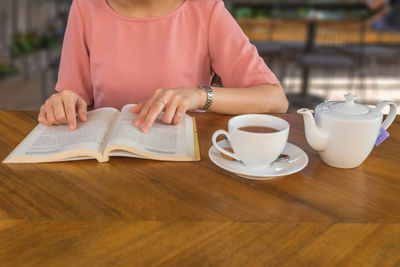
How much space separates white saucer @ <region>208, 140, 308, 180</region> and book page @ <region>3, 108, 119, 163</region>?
230 millimetres

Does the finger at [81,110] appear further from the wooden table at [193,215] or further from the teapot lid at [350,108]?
the teapot lid at [350,108]

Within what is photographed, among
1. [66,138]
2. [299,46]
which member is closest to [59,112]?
[66,138]

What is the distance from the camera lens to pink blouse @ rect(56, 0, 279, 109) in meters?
1.24

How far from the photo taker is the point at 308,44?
3.89 meters

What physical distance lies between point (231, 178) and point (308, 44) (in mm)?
3460

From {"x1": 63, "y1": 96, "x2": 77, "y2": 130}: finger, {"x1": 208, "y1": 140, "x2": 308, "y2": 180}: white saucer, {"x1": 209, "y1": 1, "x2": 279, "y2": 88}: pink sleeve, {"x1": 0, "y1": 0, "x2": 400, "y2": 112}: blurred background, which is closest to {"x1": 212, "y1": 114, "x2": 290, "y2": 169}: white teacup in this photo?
{"x1": 208, "y1": 140, "x2": 308, "y2": 180}: white saucer

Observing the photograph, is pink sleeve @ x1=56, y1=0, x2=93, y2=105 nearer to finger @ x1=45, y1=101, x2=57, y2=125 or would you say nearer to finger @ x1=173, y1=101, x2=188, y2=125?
finger @ x1=45, y1=101, x2=57, y2=125

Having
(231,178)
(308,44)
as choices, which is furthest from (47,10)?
(231,178)

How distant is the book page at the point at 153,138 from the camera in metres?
0.78

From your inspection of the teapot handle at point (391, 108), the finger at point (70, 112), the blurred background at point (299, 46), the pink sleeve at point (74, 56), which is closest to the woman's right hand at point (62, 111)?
the finger at point (70, 112)

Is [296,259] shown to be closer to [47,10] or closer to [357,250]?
[357,250]

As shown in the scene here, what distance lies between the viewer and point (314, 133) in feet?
2.39

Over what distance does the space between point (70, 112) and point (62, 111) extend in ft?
0.07

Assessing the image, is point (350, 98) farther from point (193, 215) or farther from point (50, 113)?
point (50, 113)
